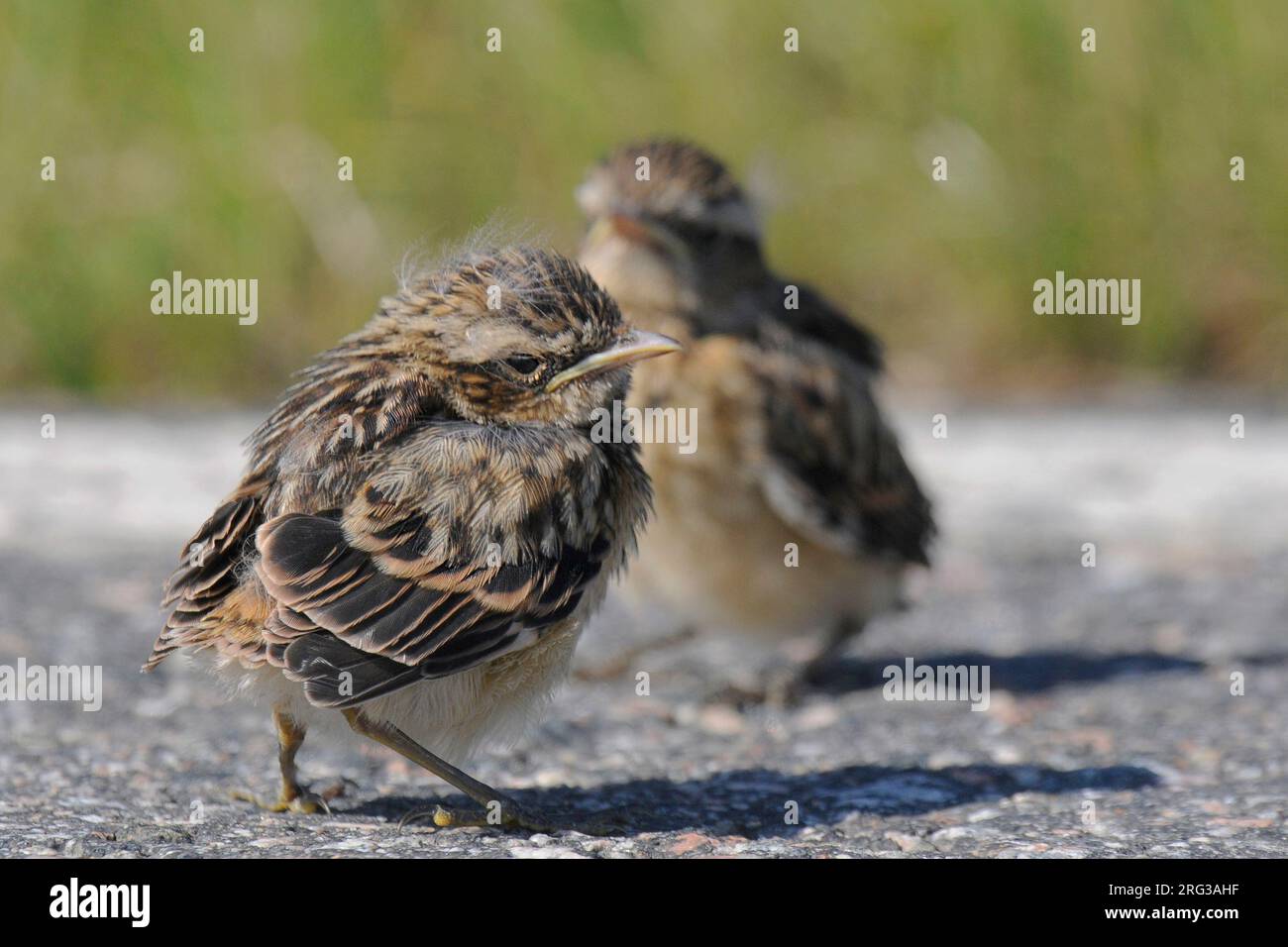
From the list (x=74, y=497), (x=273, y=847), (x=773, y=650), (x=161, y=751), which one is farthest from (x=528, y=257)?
(x=74, y=497)

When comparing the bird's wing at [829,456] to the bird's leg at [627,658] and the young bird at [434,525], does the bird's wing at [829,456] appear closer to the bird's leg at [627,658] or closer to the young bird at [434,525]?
the bird's leg at [627,658]

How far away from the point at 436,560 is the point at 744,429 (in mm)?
2762

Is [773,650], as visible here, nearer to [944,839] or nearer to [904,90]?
[944,839]

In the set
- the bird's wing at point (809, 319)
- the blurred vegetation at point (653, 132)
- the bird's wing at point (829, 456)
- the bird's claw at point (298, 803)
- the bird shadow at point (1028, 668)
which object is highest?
the blurred vegetation at point (653, 132)

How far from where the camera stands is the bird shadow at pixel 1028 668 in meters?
7.85

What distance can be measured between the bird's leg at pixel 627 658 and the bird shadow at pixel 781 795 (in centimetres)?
169

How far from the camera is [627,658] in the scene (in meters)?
8.00

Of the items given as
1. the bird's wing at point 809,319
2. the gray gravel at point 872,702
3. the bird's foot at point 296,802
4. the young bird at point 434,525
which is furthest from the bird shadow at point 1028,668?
the bird's foot at point 296,802

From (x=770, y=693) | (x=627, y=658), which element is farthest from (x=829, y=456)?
(x=627, y=658)

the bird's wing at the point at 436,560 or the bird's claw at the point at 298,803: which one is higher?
the bird's wing at the point at 436,560

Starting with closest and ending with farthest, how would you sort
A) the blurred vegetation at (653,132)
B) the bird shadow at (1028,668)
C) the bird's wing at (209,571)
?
1. the bird's wing at (209,571)
2. the bird shadow at (1028,668)
3. the blurred vegetation at (653,132)

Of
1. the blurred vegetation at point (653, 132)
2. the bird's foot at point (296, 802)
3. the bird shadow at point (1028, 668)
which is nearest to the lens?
the bird's foot at point (296, 802)

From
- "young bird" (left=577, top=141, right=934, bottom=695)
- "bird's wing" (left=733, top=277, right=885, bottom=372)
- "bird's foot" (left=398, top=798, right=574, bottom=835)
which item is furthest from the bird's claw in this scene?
"bird's wing" (left=733, top=277, right=885, bottom=372)

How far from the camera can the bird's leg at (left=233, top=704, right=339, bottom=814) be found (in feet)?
17.6
